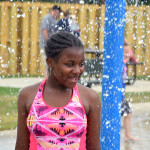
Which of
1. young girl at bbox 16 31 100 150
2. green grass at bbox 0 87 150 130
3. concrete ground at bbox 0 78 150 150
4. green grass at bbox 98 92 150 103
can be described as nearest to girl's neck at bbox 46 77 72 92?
young girl at bbox 16 31 100 150

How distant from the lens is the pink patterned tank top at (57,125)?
2008 millimetres

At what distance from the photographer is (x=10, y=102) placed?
22.7ft

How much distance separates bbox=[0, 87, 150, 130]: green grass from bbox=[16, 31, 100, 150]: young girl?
3235 mm

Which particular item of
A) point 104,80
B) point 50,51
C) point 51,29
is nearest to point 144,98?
point 51,29

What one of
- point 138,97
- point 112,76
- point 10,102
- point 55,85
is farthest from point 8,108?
point 55,85

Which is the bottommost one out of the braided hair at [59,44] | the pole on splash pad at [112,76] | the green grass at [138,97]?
the green grass at [138,97]

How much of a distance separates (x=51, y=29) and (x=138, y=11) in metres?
5.68

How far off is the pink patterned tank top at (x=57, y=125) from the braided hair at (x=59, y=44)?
0.83 ft

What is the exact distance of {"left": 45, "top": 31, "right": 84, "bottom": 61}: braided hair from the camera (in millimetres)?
2107

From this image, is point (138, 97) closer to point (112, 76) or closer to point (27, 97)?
point (112, 76)

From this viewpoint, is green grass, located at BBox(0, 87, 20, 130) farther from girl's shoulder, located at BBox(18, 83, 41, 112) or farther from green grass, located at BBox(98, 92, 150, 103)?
girl's shoulder, located at BBox(18, 83, 41, 112)

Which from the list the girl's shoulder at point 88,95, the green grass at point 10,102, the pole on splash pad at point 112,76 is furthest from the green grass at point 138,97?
the girl's shoulder at point 88,95

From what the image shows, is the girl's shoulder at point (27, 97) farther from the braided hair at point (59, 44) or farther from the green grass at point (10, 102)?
the green grass at point (10, 102)

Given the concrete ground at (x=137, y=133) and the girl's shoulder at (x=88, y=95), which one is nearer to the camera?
the girl's shoulder at (x=88, y=95)
